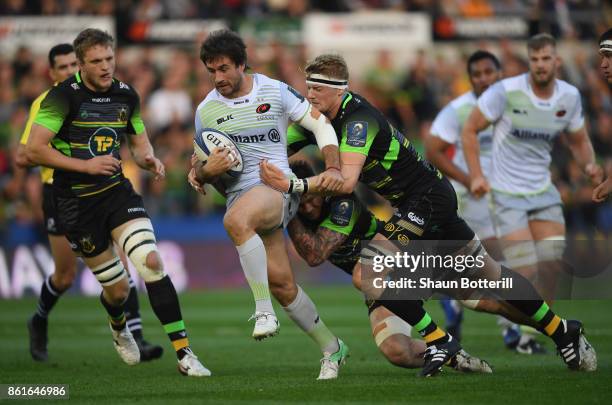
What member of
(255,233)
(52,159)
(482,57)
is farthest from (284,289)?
(482,57)

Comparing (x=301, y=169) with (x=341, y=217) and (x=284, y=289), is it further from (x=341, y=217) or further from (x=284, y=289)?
(x=284, y=289)

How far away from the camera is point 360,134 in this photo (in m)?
8.81

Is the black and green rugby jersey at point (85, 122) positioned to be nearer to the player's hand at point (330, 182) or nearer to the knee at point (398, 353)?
the player's hand at point (330, 182)

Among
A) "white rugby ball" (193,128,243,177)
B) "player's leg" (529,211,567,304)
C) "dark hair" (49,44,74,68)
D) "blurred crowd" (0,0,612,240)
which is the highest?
"dark hair" (49,44,74,68)

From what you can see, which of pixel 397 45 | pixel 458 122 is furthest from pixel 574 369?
pixel 397 45

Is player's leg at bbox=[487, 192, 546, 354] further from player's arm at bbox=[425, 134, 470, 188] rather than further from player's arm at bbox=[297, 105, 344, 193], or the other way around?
player's arm at bbox=[297, 105, 344, 193]

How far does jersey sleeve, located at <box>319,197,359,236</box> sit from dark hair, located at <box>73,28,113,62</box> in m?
2.44

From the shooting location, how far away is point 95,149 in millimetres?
9867

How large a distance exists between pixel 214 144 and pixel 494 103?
3508 millimetres

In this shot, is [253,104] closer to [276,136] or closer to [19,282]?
[276,136]

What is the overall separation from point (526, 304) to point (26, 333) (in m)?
7.23

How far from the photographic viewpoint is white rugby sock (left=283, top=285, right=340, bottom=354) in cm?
909

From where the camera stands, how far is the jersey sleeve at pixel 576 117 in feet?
36.5

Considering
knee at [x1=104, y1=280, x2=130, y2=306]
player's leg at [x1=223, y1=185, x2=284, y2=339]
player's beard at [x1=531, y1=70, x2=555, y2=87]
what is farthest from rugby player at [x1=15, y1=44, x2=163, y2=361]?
player's beard at [x1=531, y1=70, x2=555, y2=87]
